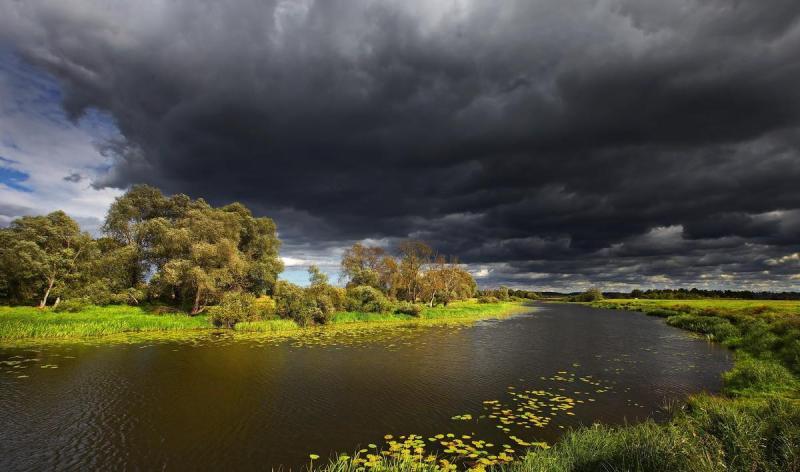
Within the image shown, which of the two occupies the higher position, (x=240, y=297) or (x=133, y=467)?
(x=240, y=297)

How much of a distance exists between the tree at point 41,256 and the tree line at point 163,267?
90mm

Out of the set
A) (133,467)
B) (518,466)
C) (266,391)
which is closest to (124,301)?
(266,391)

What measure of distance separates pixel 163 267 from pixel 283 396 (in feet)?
125

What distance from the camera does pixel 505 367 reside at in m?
25.6

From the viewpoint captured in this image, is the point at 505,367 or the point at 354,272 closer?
the point at 505,367

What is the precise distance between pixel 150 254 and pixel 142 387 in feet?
126

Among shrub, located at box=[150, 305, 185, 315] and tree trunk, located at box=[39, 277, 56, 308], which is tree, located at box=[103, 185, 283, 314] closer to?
shrub, located at box=[150, 305, 185, 315]

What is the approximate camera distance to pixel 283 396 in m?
18.0

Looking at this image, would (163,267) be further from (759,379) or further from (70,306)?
(759,379)

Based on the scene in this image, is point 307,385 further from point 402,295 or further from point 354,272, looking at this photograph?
point 402,295

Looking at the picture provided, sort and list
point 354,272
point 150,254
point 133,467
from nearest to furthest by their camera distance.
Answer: point 133,467 → point 150,254 → point 354,272

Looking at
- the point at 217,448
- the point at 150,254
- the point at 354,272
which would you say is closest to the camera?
the point at 217,448

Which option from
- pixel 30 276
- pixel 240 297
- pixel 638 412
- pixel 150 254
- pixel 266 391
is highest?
pixel 150 254

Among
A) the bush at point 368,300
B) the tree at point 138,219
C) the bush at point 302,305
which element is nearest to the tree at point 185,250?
the tree at point 138,219
